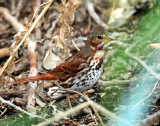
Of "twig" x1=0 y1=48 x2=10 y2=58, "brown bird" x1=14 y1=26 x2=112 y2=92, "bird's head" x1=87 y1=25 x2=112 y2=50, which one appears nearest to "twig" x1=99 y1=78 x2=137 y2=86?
"brown bird" x1=14 y1=26 x2=112 y2=92

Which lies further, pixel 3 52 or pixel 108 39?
pixel 3 52

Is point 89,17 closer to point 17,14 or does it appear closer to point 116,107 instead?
point 17,14

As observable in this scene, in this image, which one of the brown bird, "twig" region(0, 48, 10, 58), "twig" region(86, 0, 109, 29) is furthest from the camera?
"twig" region(86, 0, 109, 29)

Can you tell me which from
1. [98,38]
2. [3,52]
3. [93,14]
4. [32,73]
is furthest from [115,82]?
[93,14]

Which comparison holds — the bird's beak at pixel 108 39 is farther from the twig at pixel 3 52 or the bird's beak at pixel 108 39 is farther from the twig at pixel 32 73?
the twig at pixel 3 52

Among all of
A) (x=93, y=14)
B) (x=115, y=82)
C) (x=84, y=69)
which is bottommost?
(x=115, y=82)

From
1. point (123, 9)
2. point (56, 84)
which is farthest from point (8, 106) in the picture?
point (123, 9)

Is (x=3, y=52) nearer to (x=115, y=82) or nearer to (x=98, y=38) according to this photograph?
(x=98, y=38)

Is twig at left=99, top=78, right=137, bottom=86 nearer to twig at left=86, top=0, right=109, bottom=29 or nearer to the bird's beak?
the bird's beak
